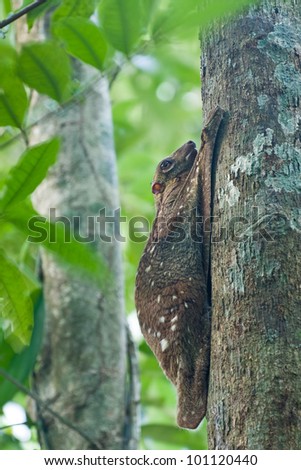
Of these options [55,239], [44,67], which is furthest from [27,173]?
[44,67]

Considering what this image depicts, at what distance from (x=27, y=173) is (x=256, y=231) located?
90 centimetres

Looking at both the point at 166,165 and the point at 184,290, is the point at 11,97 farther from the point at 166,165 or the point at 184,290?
the point at 166,165

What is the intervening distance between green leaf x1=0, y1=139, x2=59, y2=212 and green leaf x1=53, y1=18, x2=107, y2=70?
619mm

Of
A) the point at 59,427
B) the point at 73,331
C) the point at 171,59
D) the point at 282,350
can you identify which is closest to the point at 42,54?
the point at 282,350

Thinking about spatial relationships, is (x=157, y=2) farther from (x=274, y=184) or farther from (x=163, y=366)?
(x=163, y=366)

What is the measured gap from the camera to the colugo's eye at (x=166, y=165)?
4215mm

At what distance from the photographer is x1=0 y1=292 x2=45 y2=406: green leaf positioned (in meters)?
4.01

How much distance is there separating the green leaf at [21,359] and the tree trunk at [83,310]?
33 cm

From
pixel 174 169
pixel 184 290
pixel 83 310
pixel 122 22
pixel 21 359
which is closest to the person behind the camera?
pixel 122 22

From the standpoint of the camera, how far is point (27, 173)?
272 centimetres

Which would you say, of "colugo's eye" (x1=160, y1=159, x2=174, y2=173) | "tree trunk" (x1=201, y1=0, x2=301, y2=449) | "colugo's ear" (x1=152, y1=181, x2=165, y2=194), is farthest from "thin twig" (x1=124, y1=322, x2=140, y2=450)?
"tree trunk" (x1=201, y1=0, x2=301, y2=449)

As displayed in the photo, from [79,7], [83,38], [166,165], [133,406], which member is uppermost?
[79,7]

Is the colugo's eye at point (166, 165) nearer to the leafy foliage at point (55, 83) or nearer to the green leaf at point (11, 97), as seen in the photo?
the leafy foliage at point (55, 83)

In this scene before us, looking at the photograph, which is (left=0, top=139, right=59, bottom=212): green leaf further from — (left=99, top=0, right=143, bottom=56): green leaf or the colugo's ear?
the colugo's ear
